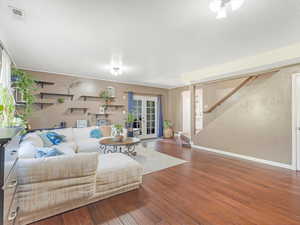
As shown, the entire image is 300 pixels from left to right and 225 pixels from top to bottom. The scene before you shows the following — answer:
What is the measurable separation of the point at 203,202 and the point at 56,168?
1.94 meters

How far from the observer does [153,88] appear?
7141mm

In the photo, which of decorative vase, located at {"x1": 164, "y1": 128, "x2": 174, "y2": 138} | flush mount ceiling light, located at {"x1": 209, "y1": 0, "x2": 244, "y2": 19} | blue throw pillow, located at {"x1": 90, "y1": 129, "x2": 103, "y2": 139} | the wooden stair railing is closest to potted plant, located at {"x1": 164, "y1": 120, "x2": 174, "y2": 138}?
decorative vase, located at {"x1": 164, "y1": 128, "x2": 174, "y2": 138}

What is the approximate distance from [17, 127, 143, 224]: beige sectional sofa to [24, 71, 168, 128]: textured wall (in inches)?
106

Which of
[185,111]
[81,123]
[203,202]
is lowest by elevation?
[203,202]

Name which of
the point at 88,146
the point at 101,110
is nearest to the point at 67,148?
the point at 88,146

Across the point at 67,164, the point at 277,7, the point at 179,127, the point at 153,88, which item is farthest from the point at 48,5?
the point at 179,127

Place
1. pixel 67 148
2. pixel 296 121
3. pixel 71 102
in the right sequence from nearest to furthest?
1. pixel 296 121
2. pixel 67 148
3. pixel 71 102

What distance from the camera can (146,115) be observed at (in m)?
7.00

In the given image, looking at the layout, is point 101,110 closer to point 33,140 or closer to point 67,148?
point 67,148

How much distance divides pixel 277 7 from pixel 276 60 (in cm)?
177

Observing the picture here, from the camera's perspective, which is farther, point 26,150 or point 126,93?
point 126,93

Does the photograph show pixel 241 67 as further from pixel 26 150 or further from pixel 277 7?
pixel 26 150

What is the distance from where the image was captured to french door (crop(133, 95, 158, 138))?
668 cm

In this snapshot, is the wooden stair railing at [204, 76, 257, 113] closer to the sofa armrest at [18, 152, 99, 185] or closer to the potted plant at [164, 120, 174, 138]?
the potted plant at [164, 120, 174, 138]
